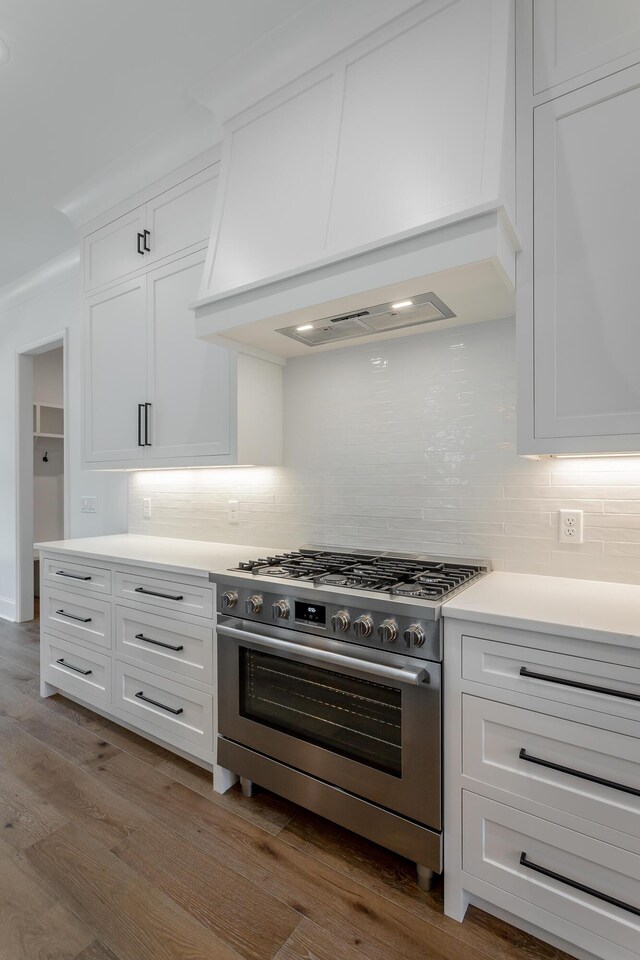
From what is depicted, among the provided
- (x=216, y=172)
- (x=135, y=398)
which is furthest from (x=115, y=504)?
(x=216, y=172)

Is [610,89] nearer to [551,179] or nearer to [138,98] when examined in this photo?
[551,179]

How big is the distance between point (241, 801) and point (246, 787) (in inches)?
2.2

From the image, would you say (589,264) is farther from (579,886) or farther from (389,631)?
(579,886)

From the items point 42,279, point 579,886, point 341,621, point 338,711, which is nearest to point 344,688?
point 338,711

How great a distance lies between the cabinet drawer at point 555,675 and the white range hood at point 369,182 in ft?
3.63

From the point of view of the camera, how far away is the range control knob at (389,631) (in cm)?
150

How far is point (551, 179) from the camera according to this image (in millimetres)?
1519

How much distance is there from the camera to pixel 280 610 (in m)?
1.77

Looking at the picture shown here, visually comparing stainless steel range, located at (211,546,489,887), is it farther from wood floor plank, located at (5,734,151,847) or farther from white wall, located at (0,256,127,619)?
white wall, located at (0,256,127,619)

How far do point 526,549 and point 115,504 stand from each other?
2.79m

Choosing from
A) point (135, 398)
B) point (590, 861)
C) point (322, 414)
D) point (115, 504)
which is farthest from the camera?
point (115, 504)

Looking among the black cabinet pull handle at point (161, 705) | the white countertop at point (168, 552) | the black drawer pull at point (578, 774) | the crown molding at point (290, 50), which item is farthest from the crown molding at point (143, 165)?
the black drawer pull at point (578, 774)

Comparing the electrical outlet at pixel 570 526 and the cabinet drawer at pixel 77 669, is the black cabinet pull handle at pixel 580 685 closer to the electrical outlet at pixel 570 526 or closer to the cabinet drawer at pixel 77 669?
the electrical outlet at pixel 570 526

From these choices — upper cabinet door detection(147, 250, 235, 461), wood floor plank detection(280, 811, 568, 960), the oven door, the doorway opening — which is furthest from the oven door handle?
the doorway opening
